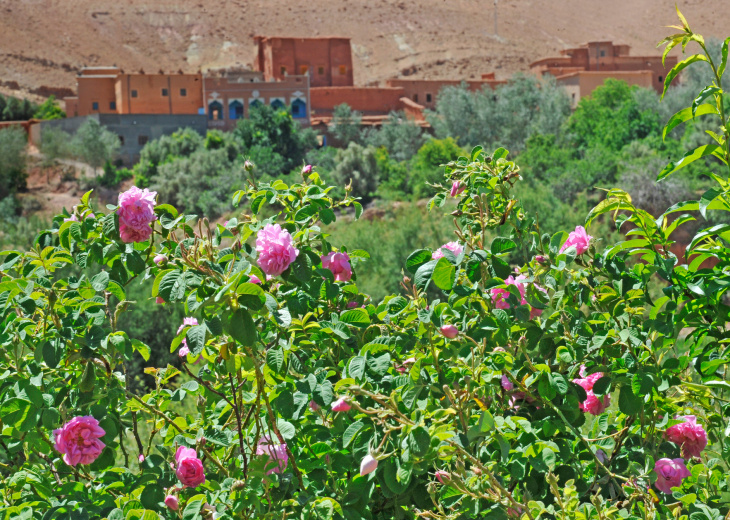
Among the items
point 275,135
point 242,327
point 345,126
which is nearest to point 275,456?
point 242,327

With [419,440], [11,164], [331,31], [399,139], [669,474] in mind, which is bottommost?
[669,474]

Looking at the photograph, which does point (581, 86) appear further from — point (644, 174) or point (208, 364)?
point (208, 364)

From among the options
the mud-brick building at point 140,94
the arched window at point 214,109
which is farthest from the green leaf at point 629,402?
the mud-brick building at point 140,94

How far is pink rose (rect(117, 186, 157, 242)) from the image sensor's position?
6.18ft

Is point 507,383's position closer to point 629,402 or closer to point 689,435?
point 629,402

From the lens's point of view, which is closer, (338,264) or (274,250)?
(274,250)

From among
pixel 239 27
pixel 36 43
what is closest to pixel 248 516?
pixel 36 43

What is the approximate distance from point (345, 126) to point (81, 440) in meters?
31.0

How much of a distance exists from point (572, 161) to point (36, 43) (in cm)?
3900

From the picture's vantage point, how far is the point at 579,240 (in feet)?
6.77

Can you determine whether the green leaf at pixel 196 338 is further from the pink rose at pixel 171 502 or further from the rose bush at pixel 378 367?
the pink rose at pixel 171 502

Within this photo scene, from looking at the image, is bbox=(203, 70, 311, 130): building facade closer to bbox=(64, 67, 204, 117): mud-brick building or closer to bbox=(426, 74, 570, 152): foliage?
bbox=(64, 67, 204, 117): mud-brick building

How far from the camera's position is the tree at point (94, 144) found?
30.0m

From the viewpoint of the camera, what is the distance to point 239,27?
196ft
